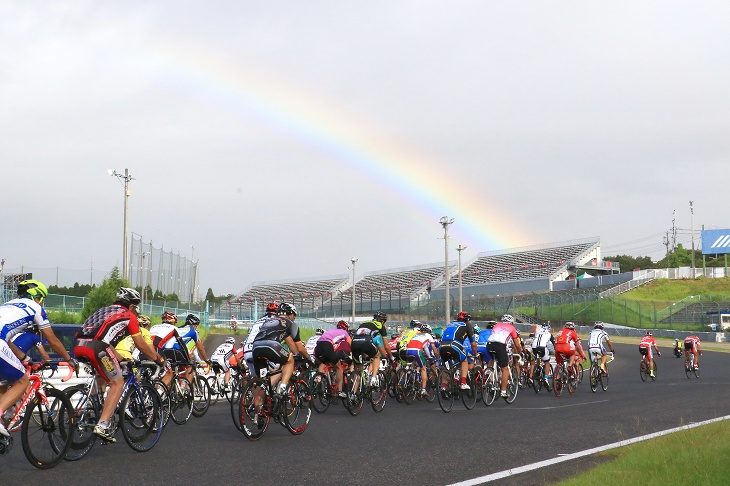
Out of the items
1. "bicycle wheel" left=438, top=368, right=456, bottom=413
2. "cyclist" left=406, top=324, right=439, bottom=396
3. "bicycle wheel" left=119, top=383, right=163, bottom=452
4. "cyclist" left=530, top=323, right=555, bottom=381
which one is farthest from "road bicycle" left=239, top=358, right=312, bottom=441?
"cyclist" left=530, top=323, right=555, bottom=381

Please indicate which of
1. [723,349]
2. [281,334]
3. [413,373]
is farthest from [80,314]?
[723,349]

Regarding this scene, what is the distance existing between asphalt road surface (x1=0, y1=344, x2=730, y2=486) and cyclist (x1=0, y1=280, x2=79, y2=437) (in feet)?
2.51

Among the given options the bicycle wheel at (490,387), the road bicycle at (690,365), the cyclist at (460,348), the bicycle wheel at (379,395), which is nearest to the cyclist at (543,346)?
the bicycle wheel at (490,387)

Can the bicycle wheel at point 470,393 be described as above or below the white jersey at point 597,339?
below

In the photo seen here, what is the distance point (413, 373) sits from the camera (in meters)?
17.9

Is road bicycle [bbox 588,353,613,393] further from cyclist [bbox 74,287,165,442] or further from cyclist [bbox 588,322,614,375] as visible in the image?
cyclist [bbox 74,287,165,442]

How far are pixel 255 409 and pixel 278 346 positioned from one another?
2.99 ft

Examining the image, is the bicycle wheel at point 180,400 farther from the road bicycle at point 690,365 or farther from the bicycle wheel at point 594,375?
the road bicycle at point 690,365

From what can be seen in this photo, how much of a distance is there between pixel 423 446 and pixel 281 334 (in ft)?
8.07

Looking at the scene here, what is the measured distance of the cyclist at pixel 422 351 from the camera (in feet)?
57.5

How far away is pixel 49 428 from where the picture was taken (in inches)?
334

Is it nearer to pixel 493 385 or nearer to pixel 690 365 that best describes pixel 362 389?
pixel 493 385

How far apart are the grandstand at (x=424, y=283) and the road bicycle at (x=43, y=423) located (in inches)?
2768

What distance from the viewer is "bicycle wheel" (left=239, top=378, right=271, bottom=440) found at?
418 inches
